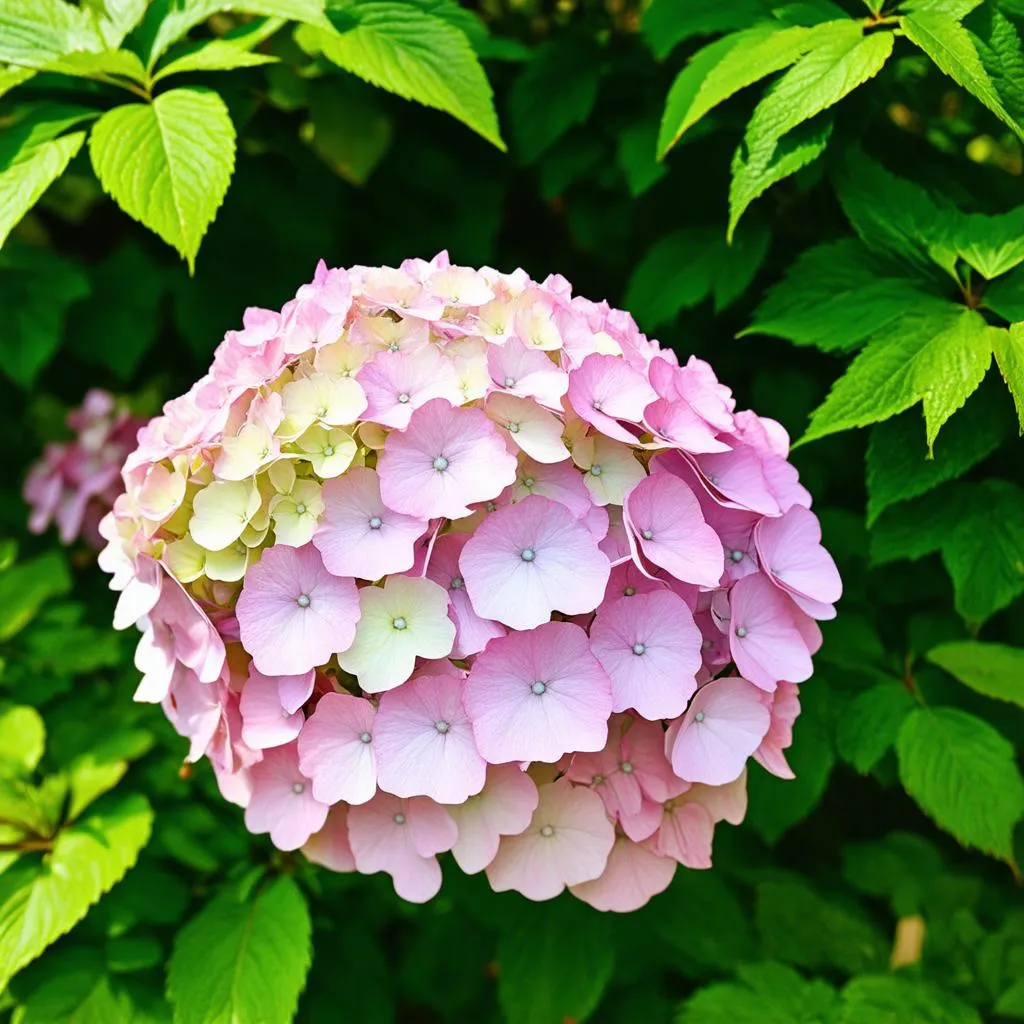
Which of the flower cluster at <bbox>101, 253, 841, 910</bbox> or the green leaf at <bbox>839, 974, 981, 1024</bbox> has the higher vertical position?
the flower cluster at <bbox>101, 253, 841, 910</bbox>

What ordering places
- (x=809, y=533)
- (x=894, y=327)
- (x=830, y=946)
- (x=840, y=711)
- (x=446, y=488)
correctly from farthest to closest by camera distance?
(x=830, y=946) < (x=840, y=711) < (x=894, y=327) < (x=809, y=533) < (x=446, y=488)

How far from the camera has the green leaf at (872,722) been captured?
3.43 feet

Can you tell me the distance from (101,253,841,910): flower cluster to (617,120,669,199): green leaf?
1.15 feet

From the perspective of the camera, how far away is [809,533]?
84 cm

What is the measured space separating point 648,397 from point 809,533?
196 mm

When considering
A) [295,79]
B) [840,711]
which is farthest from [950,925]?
[295,79]

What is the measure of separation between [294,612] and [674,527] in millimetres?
298

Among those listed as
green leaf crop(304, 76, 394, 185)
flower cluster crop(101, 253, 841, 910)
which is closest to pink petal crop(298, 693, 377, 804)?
flower cluster crop(101, 253, 841, 910)

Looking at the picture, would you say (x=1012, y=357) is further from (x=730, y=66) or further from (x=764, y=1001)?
(x=764, y=1001)

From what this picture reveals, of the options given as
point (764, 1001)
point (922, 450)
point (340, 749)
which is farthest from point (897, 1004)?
point (340, 749)

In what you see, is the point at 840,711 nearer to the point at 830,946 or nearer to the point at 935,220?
the point at 830,946

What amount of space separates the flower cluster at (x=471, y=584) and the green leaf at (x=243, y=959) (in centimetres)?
16

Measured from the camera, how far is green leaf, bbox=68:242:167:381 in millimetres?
1439

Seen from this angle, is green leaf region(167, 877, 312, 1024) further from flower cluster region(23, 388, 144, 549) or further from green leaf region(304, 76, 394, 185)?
green leaf region(304, 76, 394, 185)
